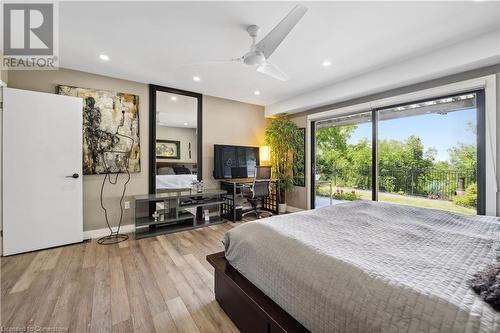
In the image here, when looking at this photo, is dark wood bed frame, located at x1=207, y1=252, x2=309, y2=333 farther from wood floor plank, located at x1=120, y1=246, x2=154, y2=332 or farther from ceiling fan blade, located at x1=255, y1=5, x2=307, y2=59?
ceiling fan blade, located at x1=255, y1=5, x2=307, y2=59

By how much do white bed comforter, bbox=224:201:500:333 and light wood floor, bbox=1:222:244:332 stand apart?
58cm

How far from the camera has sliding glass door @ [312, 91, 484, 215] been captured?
8.89ft

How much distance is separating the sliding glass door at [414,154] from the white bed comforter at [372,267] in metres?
1.30

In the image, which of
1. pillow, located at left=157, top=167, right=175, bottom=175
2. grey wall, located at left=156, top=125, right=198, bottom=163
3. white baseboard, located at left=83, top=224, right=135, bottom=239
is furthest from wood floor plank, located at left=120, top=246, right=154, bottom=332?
grey wall, located at left=156, top=125, right=198, bottom=163

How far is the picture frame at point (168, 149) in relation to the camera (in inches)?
146

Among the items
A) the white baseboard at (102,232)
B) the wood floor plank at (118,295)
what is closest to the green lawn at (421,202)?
the wood floor plank at (118,295)

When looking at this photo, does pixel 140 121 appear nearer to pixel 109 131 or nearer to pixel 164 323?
pixel 109 131

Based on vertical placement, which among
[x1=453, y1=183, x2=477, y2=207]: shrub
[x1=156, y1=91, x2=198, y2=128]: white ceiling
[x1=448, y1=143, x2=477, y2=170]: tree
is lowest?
[x1=453, y1=183, x2=477, y2=207]: shrub

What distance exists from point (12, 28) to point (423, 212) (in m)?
4.43

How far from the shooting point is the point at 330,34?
2252 millimetres

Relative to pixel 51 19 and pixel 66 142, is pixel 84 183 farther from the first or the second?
pixel 51 19

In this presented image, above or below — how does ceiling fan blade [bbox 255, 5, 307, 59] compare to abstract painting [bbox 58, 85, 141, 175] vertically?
above

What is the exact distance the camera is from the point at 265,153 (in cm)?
489

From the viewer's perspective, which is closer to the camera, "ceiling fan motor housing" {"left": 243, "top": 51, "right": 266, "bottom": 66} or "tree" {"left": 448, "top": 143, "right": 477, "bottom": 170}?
"ceiling fan motor housing" {"left": 243, "top": 51, "right": 266, "bottom": 66}
